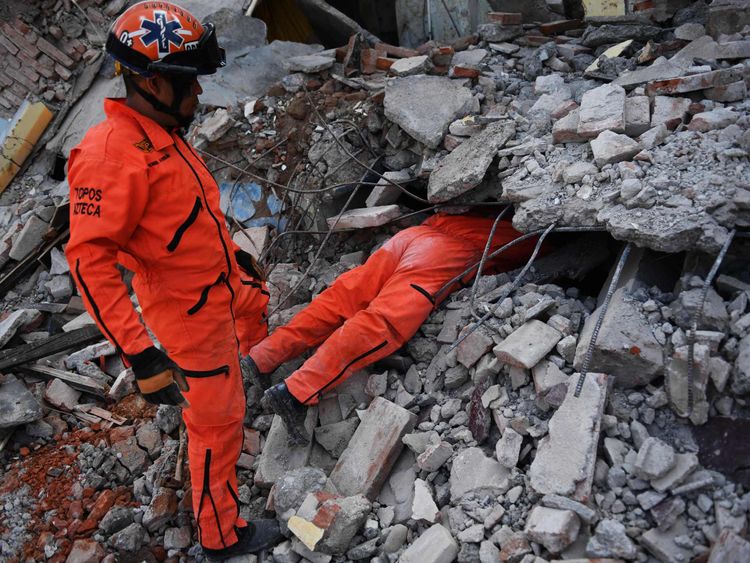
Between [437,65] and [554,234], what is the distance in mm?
1744

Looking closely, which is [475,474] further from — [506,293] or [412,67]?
[412,67]

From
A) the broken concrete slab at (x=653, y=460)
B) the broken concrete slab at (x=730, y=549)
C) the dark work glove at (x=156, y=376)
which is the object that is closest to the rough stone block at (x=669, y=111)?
the broken concrete slab at (x=653, y=460)

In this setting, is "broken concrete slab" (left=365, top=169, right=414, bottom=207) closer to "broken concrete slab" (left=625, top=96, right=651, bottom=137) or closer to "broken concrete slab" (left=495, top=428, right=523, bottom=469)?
"broken concrete slab" (left=625, top=96, right=651, bottom=137)

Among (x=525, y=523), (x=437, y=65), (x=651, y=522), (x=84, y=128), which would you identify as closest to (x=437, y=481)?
(x=525, y=523)

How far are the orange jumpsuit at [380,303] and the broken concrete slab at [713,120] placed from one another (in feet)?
3.56

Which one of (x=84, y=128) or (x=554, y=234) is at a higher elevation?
(x=84, y=128)

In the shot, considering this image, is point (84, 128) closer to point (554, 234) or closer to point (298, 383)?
point (298, 383)

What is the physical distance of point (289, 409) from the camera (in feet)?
11.1

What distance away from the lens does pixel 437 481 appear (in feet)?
9.71

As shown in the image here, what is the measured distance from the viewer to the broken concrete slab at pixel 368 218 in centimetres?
428

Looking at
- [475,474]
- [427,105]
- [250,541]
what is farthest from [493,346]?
[427,105]

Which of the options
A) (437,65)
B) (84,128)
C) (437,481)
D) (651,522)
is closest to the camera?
(651,522)

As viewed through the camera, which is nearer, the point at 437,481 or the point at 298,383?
the point at 437,481

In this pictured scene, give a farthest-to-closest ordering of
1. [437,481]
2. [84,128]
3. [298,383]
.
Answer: [84,128]
[298,383]
[437,481]
